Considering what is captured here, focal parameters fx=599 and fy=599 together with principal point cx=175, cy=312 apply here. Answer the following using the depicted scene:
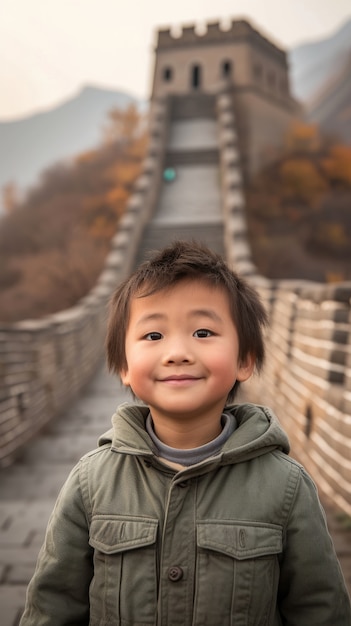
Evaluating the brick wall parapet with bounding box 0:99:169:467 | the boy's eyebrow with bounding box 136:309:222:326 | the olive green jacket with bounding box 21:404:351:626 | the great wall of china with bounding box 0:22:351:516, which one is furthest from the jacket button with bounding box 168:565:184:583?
the brick wall parapet with bounding box 0:99:169:467

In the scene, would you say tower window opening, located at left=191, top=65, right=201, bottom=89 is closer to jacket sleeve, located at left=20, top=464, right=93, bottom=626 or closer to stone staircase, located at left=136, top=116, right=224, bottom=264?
stone staircase, located at left=136, top=116, right=224, bottom=264

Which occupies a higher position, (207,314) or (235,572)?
(207,314)

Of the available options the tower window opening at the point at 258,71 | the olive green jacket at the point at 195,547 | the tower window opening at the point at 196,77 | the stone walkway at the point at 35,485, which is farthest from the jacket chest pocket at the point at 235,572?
the tower window opening at the point at 196,77

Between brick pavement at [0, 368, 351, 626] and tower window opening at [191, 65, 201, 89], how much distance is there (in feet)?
68.9

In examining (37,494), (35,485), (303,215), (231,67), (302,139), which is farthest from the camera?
(231,67)

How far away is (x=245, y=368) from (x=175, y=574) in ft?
1.84

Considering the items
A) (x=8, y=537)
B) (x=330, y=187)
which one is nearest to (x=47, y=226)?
(x=330, y=187)

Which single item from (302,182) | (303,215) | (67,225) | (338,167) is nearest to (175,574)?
(303,215)

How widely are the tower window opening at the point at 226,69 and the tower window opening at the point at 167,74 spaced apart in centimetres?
225

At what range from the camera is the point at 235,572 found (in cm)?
141

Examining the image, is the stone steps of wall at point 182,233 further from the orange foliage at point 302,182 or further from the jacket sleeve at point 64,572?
the jacket sleeve at point 64,572

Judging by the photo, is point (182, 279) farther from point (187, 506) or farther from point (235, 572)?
point (235, 572)

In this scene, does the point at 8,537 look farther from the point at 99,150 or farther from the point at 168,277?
the point at 99,150

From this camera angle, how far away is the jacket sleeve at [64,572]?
1.50 meters
